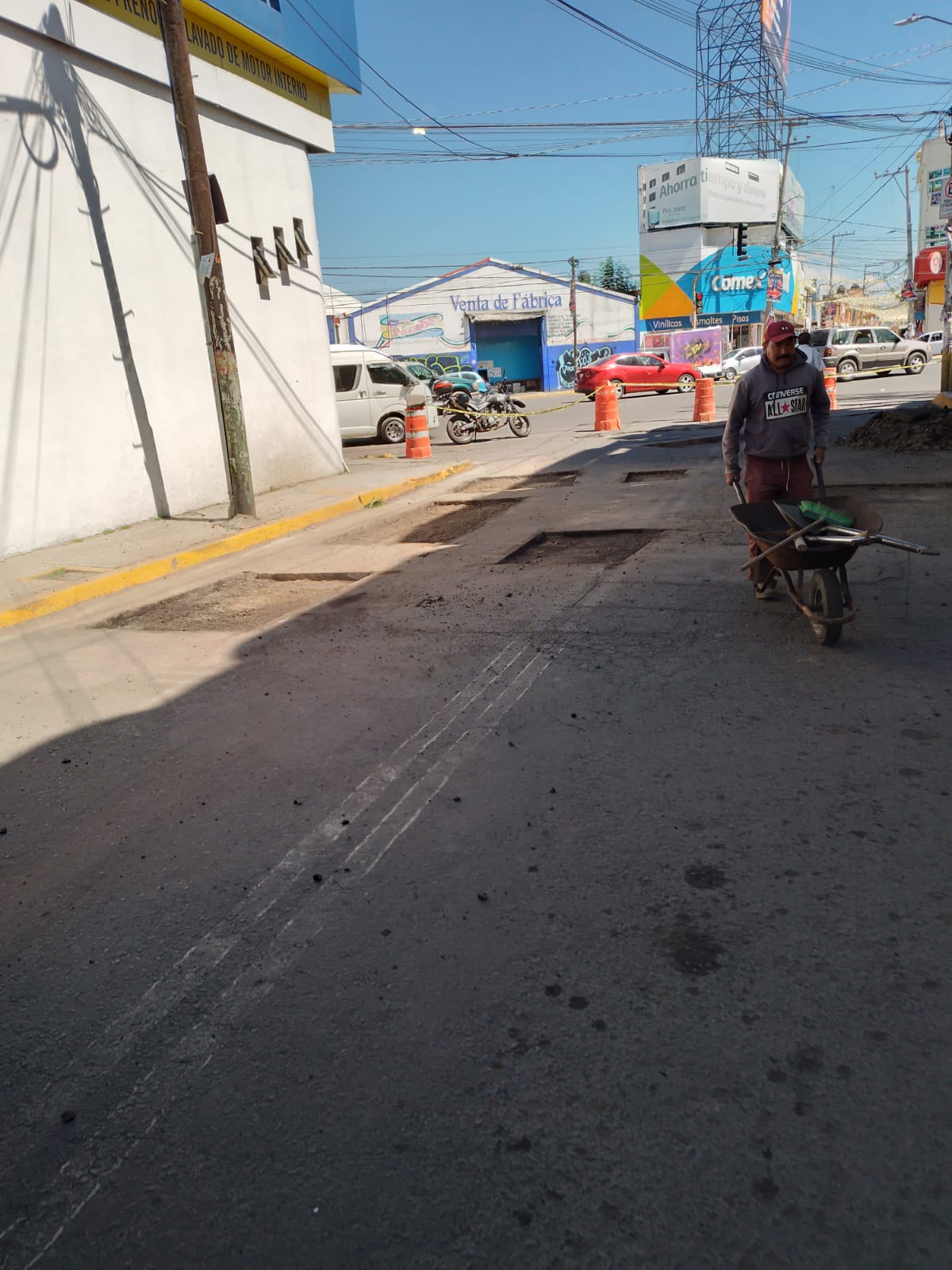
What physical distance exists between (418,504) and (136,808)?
31.7ft

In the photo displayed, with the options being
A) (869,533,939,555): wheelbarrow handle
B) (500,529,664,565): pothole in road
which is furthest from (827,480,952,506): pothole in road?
(869,533,939,555): wheelbarrow handle

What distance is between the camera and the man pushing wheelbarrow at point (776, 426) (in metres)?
6.22

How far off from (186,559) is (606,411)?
1412cm

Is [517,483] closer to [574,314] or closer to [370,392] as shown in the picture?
[370,392]

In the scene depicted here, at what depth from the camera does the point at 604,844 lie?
3375 millimetres

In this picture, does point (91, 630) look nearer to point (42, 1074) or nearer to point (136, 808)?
point (136, 808)

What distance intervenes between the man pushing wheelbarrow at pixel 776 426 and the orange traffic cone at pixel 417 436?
1289 cm

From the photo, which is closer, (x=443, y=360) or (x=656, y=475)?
(x=656, y=475)

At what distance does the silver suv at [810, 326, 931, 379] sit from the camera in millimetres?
36562

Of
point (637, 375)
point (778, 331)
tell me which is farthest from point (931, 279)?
point (778, 331)

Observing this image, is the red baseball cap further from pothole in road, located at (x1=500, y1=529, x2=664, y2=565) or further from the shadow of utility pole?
the shadow of utility pole

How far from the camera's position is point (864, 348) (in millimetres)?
36812

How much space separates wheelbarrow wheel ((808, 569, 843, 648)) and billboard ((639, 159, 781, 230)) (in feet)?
187

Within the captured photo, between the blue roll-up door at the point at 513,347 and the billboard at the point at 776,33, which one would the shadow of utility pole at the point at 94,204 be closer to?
the blue roll-up door at the point at 513,347
